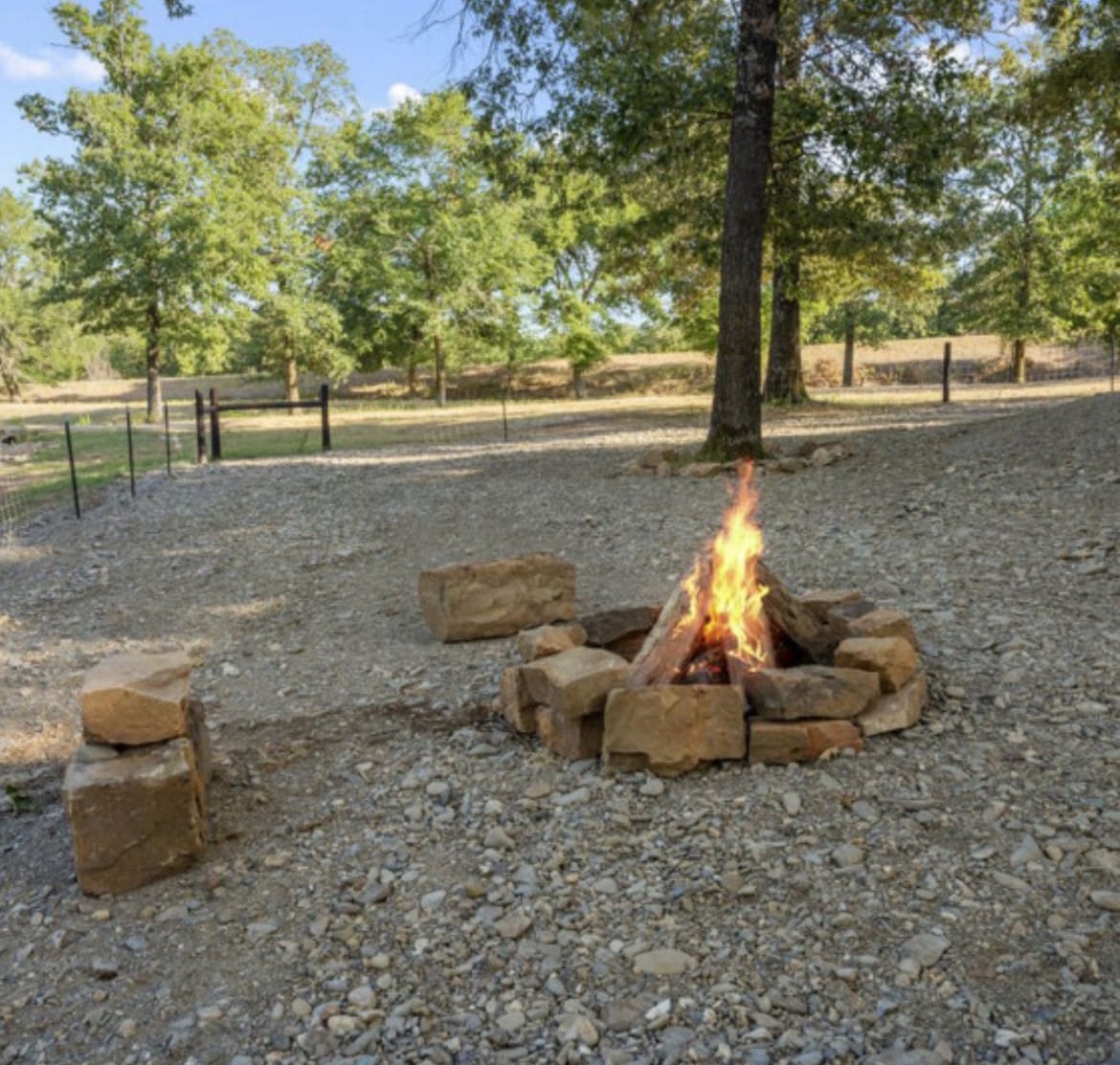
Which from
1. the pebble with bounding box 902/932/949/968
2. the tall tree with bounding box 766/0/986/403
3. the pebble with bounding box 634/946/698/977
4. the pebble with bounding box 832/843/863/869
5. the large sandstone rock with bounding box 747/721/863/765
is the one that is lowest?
the pebble with bounding box 634/946/698/977

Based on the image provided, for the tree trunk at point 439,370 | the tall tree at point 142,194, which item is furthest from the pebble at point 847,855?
the tree trunk at point 439,370

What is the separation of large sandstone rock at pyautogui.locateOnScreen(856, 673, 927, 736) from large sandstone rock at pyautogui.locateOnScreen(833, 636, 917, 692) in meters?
0.05

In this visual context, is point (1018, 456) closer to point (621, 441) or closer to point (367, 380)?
point (621, 441)

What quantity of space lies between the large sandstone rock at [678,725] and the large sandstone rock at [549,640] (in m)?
0.71

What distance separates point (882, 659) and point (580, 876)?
1.53 metres

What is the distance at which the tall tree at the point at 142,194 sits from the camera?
Answer: 23656 millimetres

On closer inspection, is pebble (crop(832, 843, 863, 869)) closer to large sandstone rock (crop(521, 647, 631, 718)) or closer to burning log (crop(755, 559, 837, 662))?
large sandstone rock (crop(521, 647, 631, 718))

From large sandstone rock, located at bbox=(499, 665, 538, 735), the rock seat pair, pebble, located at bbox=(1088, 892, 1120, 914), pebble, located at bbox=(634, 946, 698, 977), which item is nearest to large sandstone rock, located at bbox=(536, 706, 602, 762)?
large sandstone rock, located at bbox=(499, 665, 538, 735)

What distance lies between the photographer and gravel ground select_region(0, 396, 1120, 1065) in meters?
2.38

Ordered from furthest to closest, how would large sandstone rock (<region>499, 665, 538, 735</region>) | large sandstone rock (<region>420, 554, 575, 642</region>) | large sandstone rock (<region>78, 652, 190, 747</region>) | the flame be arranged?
1. large sandstone rock (<region>420, 554, 575, 642</region>)
2. large sandstone rock (<region>499, 665, 538, 735</region>)
3. the flame
4. large sandstone rock (<region>78, 652, 190, 747</region>)

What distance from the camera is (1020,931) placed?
257 centimetres

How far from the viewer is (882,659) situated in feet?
12.3

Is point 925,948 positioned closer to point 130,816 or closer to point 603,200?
point 130,816

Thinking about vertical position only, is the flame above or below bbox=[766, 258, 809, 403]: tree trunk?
below
